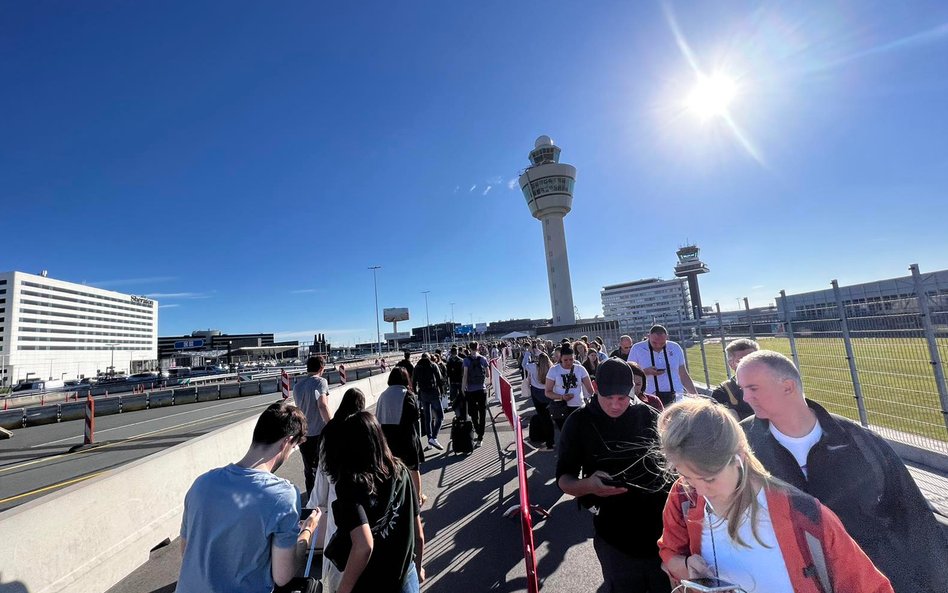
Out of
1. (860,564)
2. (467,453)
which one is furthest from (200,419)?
(860,564)

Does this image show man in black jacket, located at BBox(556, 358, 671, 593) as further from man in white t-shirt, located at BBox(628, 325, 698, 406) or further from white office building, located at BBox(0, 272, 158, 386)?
white office building, located at BBox(0, 272, 158, 386)

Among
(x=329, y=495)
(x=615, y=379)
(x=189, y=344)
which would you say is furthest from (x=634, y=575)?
(x=189, y=344)

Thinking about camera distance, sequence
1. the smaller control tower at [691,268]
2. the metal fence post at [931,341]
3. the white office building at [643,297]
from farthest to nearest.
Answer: the white office building at [643,297] → the smaller control tower at [691,268] → the metal fence post at [931,341]

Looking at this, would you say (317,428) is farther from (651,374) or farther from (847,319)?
(847,319)

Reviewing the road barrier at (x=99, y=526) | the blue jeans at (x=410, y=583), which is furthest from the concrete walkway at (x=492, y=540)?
the blue jeans at (x=410, y=583)

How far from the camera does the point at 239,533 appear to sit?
5.95 ft

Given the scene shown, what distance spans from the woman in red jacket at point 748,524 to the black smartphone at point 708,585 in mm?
30

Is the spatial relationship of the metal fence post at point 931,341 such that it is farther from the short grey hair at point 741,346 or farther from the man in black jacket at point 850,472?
the man in black jacket at point 850,472

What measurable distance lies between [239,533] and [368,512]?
610mm

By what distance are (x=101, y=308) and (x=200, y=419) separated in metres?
127

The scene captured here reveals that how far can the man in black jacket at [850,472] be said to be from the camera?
1557mm

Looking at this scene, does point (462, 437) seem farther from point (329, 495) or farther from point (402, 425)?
point (329, 495)

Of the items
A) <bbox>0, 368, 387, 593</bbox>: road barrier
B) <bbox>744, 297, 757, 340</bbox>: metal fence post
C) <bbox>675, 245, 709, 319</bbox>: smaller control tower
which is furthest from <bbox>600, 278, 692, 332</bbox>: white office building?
<bbox>0, 368, 387, 593</bbox>: road barrier

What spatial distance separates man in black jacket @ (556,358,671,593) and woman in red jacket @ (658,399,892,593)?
727 mm
